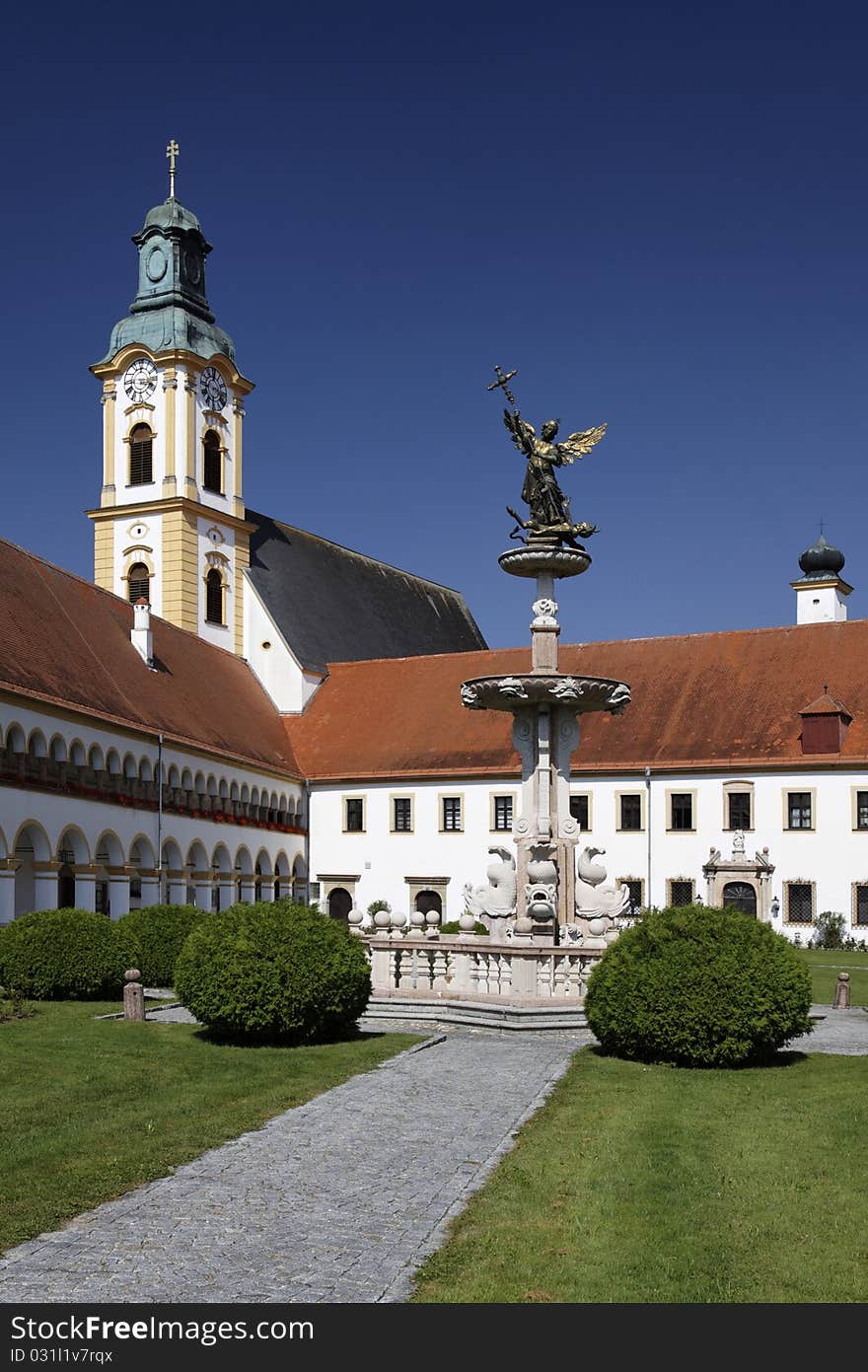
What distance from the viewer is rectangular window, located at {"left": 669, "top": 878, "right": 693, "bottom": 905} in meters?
51.8

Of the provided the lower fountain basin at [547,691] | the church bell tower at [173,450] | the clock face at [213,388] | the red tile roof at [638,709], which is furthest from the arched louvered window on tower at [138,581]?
the lower fountain basin at [547,691]

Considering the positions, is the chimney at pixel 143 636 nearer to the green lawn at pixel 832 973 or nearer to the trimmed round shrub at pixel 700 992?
the green lawn at pixel 832 973

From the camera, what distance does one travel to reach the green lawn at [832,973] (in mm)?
29411

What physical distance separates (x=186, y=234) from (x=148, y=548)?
45.0ft

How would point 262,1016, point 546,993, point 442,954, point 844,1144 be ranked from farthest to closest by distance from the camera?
point 442,954 → point 546,993 → point 262,1016 → point 844,1144

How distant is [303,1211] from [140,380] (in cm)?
5618

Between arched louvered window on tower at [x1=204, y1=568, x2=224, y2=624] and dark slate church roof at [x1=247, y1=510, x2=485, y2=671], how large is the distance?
1898mm

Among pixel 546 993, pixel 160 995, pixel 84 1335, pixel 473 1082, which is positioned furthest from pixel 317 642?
pixel 84 1335

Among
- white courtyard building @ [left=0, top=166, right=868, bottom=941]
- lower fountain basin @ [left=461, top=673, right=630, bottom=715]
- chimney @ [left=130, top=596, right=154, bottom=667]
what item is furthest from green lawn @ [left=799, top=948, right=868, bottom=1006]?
chimney @ [left=130, top=596, right=154, bottom=667]

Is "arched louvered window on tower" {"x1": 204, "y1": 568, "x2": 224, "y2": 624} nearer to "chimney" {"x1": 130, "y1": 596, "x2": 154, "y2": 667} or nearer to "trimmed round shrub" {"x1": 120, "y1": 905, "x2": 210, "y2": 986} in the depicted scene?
"chimney" {"x1": 130, "y1": 596, "x2": 154, "y2": 667}

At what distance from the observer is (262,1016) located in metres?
19.1

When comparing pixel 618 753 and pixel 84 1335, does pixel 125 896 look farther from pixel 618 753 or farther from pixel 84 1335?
pixel 84 1335

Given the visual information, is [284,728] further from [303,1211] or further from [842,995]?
[303,1211]

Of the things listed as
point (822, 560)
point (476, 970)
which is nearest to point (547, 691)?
point (476, 970)
